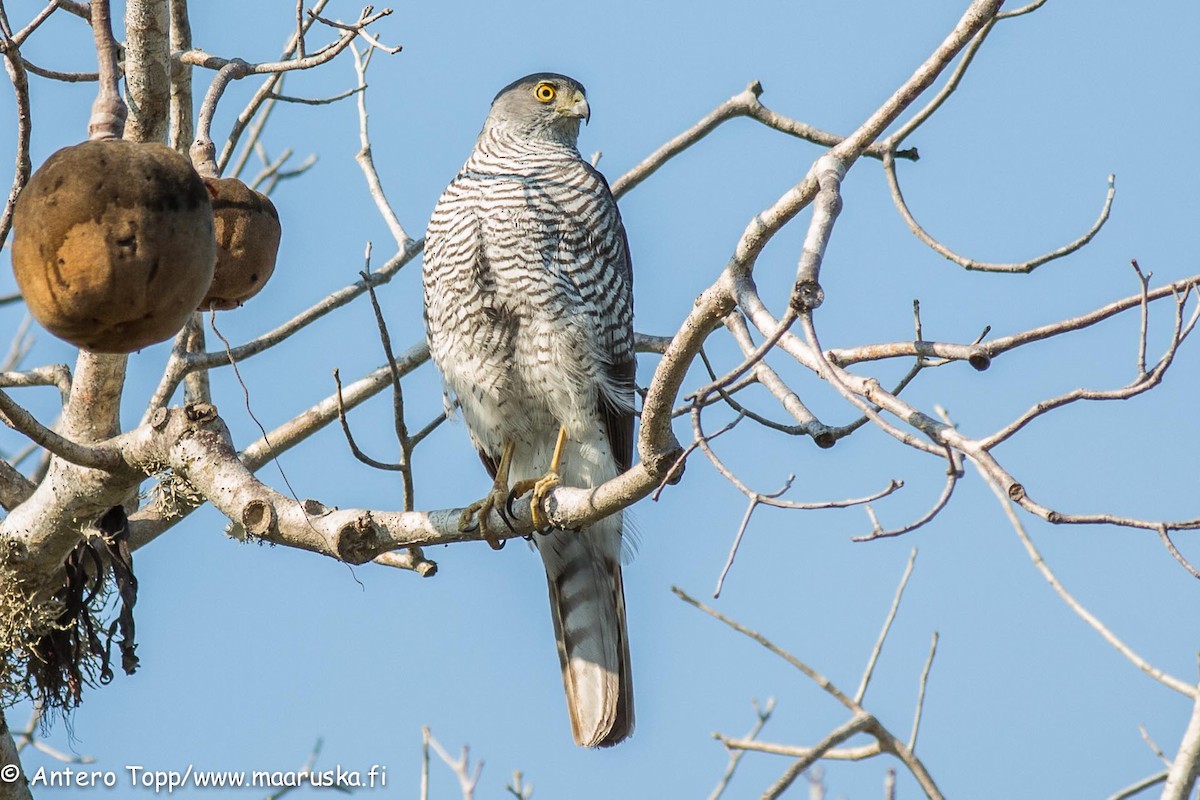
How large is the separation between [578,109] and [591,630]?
7.11 ft

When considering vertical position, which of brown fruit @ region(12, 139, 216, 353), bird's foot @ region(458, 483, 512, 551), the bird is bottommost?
brown fruit @ region(12, 139, 216, 353)

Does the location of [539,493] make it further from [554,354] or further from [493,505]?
[554,354]

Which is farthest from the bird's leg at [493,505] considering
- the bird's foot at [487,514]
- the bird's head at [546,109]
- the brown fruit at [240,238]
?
the bird's head at [546,109]

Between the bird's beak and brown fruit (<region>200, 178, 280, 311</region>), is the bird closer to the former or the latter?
the bird's beak

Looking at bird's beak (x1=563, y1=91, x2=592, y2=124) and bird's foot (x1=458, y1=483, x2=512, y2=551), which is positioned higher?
bird's beak (x1=563, y1=91, x2=592, y2=124)

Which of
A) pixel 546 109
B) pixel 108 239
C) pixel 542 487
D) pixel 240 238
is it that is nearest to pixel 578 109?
pixel 546 109

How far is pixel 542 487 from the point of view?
4.23m

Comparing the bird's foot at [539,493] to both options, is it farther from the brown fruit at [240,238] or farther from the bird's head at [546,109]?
the bird's head at [546,109]

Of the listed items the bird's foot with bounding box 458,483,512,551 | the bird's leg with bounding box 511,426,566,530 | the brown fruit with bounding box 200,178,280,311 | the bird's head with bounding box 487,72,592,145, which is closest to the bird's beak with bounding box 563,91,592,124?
the bird's head with bounding box 487,72,592,145

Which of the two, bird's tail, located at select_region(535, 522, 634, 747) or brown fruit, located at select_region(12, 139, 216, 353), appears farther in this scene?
bird's tail, located at select_region(535, 522, 634, 747)

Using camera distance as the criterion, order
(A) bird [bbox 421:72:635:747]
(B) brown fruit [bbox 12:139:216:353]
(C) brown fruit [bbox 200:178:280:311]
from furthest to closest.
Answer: (A) bird [bbox 421:72:635:747]
(C) brown fruit [bbox 200:178:280:311]
(B) brown fruit [bbox 12:139:216:353]

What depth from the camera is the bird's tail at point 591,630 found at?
16.5 ft

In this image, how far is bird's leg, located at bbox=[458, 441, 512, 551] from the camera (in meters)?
3.70

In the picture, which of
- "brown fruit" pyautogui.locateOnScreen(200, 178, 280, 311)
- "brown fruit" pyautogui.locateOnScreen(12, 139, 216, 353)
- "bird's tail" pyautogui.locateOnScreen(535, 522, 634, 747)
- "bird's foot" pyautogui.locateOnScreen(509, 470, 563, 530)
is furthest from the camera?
"bird's tail" pyautogui.locateOnScreen(535, 522, 634, 747)
